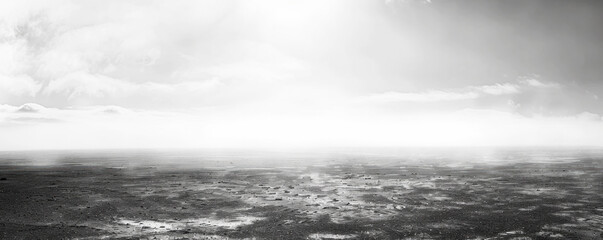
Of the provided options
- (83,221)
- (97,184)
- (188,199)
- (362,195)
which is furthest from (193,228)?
(97,184)

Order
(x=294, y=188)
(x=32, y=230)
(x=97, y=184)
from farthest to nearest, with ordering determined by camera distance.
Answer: (x=97, y=184)
(x=294, y=188)
(x=32, y=230)

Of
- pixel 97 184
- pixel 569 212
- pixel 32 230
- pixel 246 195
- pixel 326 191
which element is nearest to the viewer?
pixel 32 230

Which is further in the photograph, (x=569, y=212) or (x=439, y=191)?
(x=439, y=191)

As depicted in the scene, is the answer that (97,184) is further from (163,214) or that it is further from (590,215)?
(590,215)

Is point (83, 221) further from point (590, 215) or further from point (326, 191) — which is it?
point (590, 215)

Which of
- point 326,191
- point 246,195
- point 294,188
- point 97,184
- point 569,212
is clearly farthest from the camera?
point 97,184

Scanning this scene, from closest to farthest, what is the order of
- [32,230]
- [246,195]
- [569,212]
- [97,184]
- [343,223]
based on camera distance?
[32,230]
[343,223]
[569,212]
[246,195]
[97,184]

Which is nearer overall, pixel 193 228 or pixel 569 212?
pixel 193 228

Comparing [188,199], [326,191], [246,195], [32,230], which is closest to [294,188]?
[326,191]
